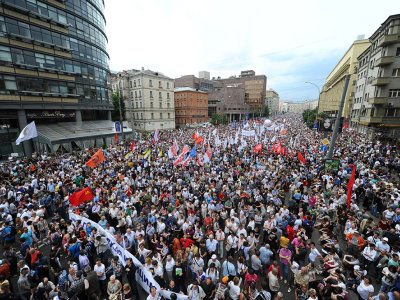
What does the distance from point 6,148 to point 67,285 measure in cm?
2739

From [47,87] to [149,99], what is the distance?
2885 centimetres

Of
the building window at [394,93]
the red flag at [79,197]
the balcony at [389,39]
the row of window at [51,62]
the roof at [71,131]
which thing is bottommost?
the red flag at [79,197]

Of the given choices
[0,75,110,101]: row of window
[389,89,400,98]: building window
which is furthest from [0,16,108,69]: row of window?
[389,89,400,98]: building window

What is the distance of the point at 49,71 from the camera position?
87.7 feet

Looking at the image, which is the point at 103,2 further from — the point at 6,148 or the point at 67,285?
the point at 67,285

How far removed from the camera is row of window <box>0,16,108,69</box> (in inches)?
893

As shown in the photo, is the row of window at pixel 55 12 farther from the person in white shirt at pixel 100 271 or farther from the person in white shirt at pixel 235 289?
the person in white shirt at pixel 235 289

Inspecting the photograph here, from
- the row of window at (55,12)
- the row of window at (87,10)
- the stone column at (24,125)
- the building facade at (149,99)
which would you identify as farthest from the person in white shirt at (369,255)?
the building facade at (149,99)

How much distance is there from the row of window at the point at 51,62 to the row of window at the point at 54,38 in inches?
55.8

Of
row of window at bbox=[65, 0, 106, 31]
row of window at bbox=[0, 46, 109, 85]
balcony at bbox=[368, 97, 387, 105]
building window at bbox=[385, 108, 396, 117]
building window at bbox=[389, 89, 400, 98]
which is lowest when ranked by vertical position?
building window at bbox=[385, 108, 396, 117]

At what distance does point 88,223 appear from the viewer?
28.3 feet

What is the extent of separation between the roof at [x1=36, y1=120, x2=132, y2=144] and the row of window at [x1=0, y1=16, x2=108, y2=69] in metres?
10.1

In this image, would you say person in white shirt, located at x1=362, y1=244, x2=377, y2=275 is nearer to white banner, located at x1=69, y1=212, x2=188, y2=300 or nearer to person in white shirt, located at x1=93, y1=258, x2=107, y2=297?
white banner, located at x1=69, y1=212, x2=188, y2=300

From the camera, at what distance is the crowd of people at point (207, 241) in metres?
6.01
